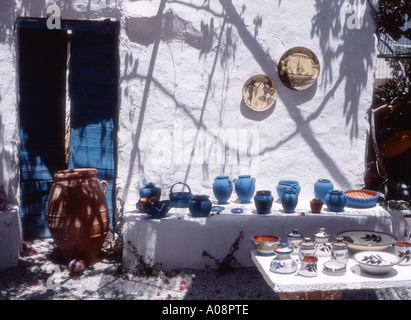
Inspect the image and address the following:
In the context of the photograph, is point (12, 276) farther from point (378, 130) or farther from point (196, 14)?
point (378, 130)

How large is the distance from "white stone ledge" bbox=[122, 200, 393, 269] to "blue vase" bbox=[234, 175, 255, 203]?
0.31m

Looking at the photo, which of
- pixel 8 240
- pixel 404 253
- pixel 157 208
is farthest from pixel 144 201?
pixel 404 253

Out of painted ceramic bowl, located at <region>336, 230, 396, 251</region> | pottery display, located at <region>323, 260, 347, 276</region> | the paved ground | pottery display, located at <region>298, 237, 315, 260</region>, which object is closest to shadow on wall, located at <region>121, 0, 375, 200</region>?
the paved ground

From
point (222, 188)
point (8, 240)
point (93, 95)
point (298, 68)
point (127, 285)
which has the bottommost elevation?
point (127, 285)

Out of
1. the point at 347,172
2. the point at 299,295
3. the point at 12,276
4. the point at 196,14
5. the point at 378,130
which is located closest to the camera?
the point at 299,295

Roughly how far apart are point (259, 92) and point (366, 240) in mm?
2122

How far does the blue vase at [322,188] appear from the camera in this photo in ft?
14.3

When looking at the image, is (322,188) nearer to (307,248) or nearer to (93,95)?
(307,248)

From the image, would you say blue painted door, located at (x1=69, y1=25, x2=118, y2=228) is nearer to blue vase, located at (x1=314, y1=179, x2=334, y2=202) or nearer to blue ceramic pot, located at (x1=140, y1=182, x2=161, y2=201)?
blue ceramic pot, located at (x1=140, y1=182, x2=161, y2=201)

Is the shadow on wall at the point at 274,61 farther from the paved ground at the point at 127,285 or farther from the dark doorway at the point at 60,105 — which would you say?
the paved ground at the point at 127,285

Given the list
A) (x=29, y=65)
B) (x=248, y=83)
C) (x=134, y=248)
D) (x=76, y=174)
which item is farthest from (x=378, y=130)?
(x=29, y=65)

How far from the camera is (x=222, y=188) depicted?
168 inches

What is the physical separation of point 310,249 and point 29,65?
3595 millimetres

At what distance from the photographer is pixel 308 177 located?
464 cm
